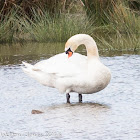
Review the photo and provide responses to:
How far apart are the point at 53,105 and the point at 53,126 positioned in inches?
46.4

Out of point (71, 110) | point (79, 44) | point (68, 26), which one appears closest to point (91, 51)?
point (79, 44)

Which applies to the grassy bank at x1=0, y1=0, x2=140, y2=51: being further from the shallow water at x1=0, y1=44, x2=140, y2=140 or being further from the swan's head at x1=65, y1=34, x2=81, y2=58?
the swan's head at x1=65, y1=34, x2=81, y2=58

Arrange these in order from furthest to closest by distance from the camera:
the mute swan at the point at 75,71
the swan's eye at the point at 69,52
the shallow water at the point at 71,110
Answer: the swan's eye at the point at 69,52 → the mute swan at the point at 75,71 → the shallow water at the point at 71,110

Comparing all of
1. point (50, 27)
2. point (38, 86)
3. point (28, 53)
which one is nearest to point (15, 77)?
point (38, 86)

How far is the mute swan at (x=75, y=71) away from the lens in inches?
297

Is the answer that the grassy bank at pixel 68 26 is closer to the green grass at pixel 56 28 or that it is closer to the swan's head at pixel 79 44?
the green grass at pixel 56 28

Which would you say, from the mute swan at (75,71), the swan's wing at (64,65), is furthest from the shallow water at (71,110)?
the swan's wing at (64,65)

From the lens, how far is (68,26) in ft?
47.2

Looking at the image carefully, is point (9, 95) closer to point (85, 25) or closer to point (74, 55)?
point (74, 55)

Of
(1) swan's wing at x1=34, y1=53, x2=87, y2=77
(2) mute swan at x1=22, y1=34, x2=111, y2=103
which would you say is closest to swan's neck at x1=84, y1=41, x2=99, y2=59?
(2) mute swan at x1=22, y1=34, x2=111, y2=103

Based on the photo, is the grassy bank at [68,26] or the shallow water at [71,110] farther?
the grassy bank at [68,26]

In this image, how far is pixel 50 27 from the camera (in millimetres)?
14477

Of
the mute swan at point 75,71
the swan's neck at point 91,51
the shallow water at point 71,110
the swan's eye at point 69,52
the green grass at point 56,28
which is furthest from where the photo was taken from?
the green grass at point 56,28

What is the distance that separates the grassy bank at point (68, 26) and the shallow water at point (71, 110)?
385cm
